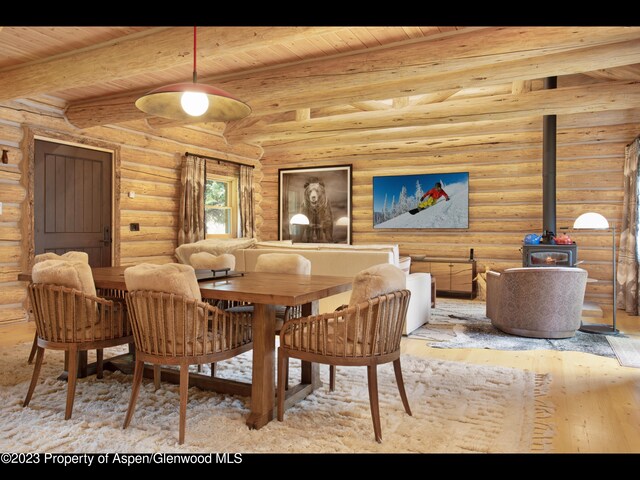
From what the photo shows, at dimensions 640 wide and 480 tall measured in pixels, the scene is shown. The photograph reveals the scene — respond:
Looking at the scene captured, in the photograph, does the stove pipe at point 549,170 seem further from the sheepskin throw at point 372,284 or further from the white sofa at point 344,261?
the sheepskin throw at point 372,284

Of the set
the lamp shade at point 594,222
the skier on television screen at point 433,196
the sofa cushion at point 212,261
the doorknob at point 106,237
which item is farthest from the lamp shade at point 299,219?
the sofa cushion at point 212,261

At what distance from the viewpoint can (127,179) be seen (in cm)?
650

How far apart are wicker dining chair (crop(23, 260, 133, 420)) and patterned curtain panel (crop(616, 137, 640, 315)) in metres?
6.29

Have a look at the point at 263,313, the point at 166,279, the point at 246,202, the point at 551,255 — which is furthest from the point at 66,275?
the point at 246,202

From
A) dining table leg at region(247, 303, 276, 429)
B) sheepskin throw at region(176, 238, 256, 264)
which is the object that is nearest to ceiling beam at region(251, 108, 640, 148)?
sheepskin throw at region(176, 238, 256, 264)

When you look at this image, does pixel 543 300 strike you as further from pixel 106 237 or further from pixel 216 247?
pixel 106 237

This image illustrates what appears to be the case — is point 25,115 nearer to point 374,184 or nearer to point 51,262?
point 51,262

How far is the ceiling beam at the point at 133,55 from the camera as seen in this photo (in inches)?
128

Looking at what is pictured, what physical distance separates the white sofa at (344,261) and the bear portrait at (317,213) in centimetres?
346

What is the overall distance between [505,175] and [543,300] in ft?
11.8

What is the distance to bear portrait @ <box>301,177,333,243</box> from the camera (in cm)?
904

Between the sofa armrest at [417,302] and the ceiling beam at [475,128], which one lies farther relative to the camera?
the ceiling beam at [475,128]

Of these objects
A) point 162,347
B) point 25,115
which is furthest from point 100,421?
point 25,115
